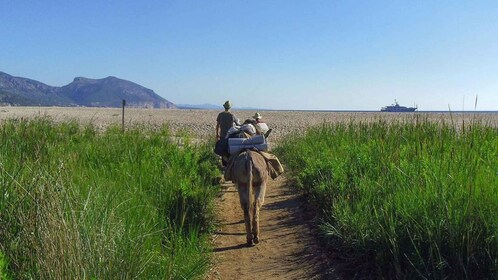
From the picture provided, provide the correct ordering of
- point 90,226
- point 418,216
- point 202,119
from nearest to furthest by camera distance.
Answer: point 90,226, point 418,216, point 202,119

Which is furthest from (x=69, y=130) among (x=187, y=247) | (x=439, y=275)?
(x=439, y=275)

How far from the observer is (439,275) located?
4.38 meters

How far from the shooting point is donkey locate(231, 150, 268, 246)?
22.0ft

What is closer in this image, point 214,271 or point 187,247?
point 187,247

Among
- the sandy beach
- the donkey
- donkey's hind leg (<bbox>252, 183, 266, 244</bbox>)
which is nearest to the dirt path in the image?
donkey's hind leg (<bbox>252, 183, 266, 244</bbox>)

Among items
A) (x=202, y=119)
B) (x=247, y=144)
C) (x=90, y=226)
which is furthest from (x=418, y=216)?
(x=202, y=119)

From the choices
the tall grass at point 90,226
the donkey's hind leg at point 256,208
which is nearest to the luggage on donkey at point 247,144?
the donkey's hind leg at point 256,208

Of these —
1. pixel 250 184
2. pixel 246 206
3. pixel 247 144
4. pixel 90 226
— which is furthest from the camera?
pixel 247 144

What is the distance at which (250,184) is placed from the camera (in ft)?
21.8

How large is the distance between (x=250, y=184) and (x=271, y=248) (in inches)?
36.7

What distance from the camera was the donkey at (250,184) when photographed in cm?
669

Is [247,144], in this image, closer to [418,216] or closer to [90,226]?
[418,216]

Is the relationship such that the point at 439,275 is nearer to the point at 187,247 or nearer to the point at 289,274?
the point at 289,274

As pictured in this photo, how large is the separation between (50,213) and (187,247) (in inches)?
77.4
